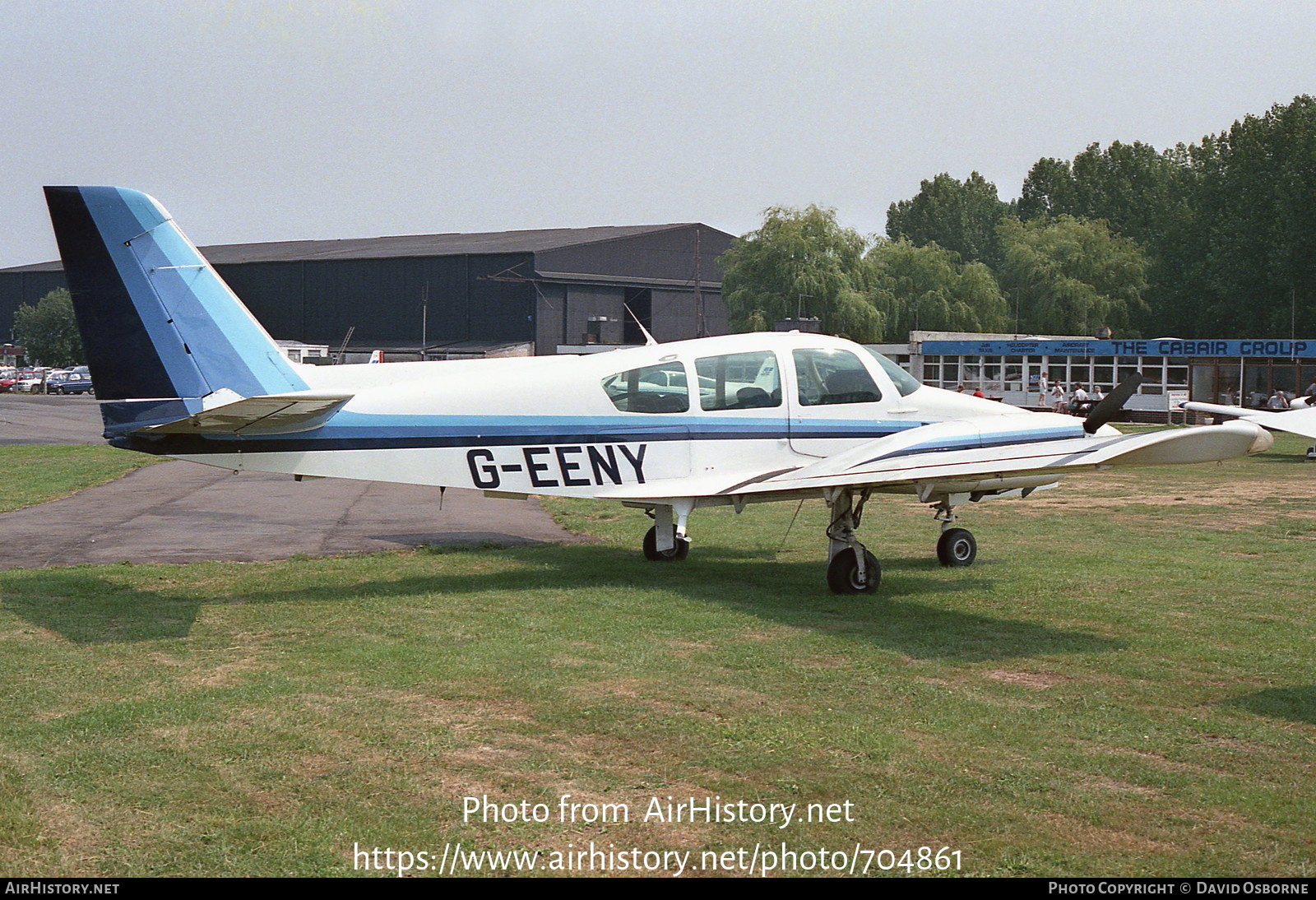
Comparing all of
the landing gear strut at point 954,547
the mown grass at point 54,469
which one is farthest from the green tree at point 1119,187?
the landing gear strut at point 954,547

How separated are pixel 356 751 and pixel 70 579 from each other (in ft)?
22.2

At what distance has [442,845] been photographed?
18.2 ft

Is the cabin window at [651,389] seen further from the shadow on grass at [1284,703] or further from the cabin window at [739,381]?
the shadow on grass at [1284,703]

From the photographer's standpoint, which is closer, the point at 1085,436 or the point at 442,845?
the point at 442,845

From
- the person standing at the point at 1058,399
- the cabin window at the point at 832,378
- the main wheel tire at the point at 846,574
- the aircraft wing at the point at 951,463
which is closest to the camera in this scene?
the aircraft wing at the point at 951,463

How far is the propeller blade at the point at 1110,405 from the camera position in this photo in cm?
1080

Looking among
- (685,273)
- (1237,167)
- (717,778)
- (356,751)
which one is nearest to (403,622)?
(356,751)

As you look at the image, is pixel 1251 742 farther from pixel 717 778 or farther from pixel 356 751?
pixel 356 751

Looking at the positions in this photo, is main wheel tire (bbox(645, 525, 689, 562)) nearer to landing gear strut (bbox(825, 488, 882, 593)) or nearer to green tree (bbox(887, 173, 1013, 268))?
landing gear strut (bbox(825, 488, 882, 593))

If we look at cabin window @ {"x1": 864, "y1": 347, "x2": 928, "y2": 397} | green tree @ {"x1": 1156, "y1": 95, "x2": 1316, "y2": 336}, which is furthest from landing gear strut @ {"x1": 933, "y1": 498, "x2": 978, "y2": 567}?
green tree @ {"x1": 1156, "y1": 95, "x2": 1316, "y2": 336}

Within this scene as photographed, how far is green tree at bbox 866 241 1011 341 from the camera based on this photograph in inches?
3684

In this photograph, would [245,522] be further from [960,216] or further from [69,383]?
[960,216]

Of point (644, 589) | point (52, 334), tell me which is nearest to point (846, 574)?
point (644, 589)

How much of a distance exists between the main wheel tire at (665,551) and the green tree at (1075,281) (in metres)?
83.5
